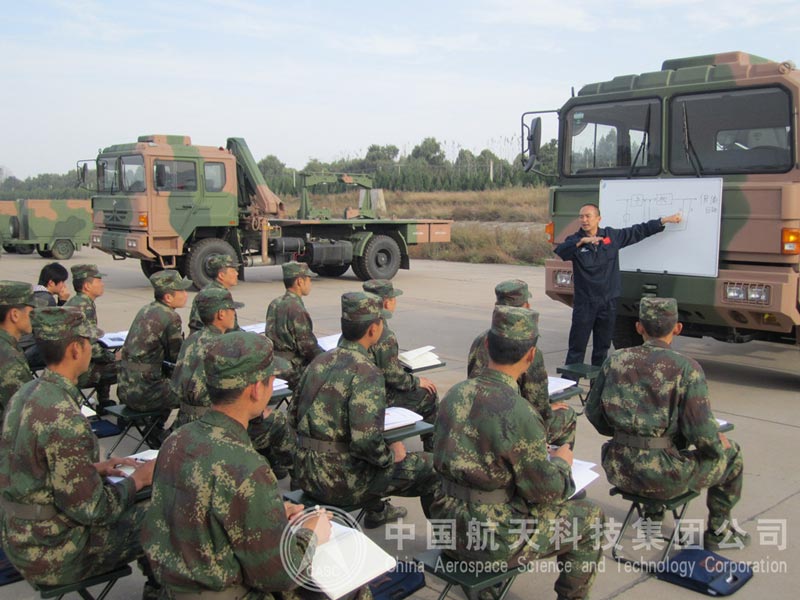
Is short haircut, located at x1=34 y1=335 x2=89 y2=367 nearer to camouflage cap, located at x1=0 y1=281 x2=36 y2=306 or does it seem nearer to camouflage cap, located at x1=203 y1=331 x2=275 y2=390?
camouflage cap, located at x1=203 y1=331 x2=275 y2=390

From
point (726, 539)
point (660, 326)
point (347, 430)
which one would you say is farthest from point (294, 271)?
point (726, 539)

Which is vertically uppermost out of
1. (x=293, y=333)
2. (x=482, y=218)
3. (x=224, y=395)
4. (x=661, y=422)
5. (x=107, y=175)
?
(x=107, y=175)

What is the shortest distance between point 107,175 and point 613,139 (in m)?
10.4

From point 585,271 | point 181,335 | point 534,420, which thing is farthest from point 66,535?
point 585,271

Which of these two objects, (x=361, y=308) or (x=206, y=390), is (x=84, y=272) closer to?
(x=206, y=390)

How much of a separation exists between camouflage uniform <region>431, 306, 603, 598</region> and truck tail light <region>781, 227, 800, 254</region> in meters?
4.04

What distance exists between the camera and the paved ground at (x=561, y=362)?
3629 mm

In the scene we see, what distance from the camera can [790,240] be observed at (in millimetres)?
6039

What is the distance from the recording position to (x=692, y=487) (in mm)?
3582

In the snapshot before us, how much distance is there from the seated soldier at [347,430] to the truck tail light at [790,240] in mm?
4001

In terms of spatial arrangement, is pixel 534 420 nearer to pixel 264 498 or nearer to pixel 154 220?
pixel 264 498

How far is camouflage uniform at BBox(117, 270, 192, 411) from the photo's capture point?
520 cm

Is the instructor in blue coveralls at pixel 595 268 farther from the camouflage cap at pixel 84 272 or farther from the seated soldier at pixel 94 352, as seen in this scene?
the camouflage cap at pixel 84 272

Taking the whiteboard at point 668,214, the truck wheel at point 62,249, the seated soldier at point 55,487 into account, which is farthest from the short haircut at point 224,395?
the truck wheel at point 62,249
